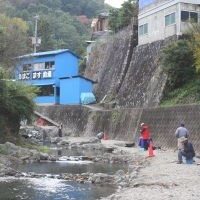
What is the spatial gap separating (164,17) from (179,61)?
8.37 meters

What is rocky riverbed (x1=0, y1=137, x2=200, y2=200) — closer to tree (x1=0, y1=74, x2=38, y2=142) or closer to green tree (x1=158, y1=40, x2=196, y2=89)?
tree (x1=0, y1=74, x2=38, y2=142)

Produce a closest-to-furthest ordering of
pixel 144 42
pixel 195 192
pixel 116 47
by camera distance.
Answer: pixel 195 192 < pixel 144 42 < pixel 116 47

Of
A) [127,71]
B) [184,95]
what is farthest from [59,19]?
[184,95]

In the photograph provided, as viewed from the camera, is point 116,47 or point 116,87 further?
point 116,47

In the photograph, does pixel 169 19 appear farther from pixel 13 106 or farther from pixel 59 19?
pixel 59 19

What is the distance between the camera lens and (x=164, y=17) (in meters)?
39.5

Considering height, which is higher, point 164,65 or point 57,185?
point 164,65

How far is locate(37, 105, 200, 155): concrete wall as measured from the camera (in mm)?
25891

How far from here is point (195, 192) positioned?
11.9m

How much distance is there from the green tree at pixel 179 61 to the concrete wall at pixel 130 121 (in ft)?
13.4

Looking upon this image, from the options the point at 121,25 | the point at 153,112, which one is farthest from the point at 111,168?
the point at 121,25

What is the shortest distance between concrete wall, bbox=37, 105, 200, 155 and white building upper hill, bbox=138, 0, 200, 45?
9.11m

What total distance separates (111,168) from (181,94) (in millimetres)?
14036

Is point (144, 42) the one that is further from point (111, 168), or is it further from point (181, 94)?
point (111, 168)
